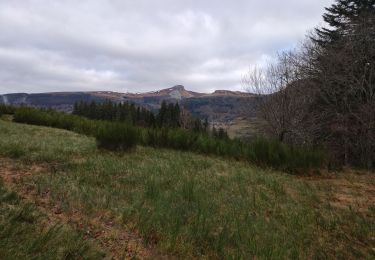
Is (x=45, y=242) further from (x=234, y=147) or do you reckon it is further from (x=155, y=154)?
(x=234, y=147)

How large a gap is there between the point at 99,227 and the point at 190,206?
1726 mm

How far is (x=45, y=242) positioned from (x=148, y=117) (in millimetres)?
60317

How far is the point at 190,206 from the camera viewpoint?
5250mm

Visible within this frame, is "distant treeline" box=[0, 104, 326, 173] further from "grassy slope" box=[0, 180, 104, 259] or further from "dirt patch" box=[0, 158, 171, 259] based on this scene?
"grassy slope" box=[0, 180, 104, 259]

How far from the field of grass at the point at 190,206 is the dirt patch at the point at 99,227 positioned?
0.01 m

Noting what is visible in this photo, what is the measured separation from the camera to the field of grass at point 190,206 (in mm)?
3990

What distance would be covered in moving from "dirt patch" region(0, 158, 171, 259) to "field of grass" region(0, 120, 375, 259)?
12mm

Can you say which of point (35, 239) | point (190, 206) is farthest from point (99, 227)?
point (190, 206)

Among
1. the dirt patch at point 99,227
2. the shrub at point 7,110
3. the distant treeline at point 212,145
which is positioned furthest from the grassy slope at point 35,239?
the shrub at point 7,110

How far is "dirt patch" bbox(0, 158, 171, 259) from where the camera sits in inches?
139

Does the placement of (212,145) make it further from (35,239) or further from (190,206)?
(35,239)

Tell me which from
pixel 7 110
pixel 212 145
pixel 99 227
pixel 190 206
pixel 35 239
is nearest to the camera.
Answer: pixel 35 239

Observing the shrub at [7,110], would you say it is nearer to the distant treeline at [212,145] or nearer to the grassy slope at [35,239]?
the distant treeline at [212,145]

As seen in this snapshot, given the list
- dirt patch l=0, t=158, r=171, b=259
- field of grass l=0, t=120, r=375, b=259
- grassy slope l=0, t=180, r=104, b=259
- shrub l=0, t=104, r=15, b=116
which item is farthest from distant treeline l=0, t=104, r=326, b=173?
shrub l=0, t=104, r=15, b=116
